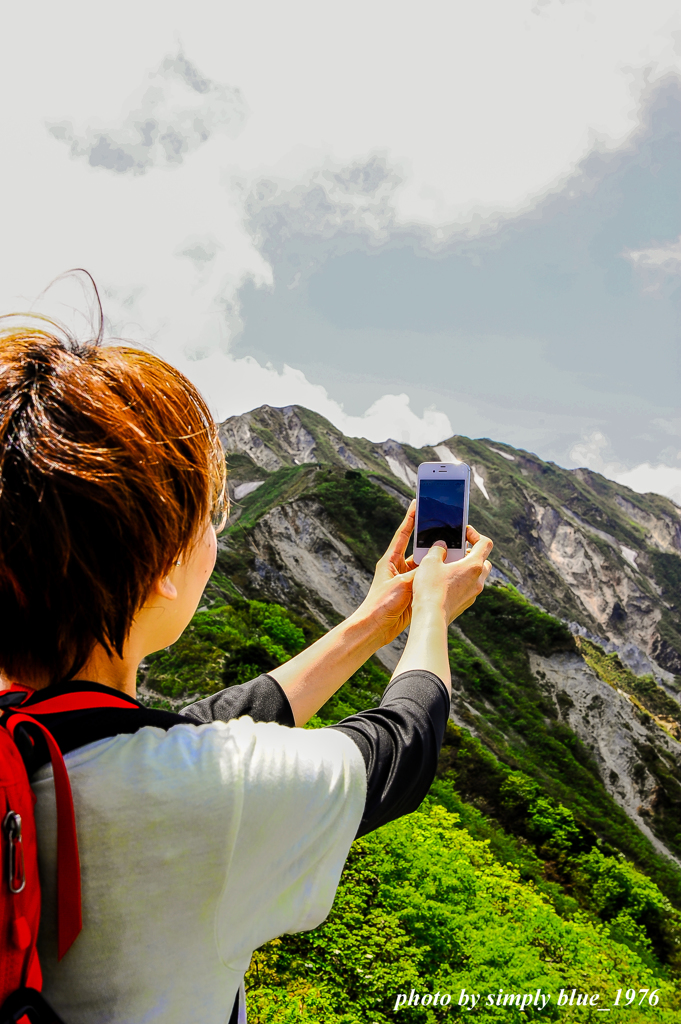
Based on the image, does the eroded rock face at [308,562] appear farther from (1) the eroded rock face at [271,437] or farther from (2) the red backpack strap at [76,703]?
(1) the eroded rock face at [271,437]

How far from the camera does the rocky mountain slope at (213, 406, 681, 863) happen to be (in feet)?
92.7

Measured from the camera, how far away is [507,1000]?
7629 mm

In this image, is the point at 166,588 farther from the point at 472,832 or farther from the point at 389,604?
the point at 472,832

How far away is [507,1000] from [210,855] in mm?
9090

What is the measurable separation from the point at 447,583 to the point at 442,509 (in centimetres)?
112

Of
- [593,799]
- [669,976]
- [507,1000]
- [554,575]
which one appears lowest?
[669,976]

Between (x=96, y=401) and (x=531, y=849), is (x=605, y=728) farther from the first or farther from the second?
(x=96, y=401)

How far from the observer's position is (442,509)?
290cm

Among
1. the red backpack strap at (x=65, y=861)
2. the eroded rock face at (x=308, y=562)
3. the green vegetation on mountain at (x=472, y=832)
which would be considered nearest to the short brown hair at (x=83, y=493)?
the red backpack strap at (x=65, y=861)

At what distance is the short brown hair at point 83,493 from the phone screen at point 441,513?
1.64m

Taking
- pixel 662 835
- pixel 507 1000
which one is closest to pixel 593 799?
pixel 662 835

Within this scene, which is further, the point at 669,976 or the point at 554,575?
the point at 554,575

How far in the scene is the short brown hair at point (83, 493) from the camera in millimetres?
1114

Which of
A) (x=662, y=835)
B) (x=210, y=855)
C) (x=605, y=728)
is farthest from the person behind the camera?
(x=605, y=728)
